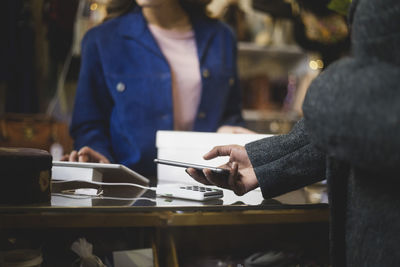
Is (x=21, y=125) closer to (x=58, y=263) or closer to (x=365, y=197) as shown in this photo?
(x=58, y=263)

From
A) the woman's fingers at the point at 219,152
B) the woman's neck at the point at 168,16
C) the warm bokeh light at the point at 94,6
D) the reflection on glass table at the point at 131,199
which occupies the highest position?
the warm bokeh light at the point at 94,6

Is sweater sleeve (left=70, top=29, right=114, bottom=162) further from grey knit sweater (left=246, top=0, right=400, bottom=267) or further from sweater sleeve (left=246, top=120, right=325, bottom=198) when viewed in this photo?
grey knit sweater (left=246, top=0, right=400, bottom=267)

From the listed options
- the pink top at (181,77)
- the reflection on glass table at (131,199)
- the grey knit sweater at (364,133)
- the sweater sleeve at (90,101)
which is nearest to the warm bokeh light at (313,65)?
the pink top at (181,77)

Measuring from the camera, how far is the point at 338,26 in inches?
96.0

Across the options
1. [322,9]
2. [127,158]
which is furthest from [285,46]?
[127,158]

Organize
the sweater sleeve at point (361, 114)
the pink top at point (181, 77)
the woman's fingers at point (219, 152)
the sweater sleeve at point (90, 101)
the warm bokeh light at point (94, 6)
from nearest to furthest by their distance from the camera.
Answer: the sweater sleeve at point (361, 114) → the woman's fingers at point (219, 152) → the sweater sleeve at point (90, 101) → the pink top at point (181, 77) → the warm bokeh light at point (94, 6)

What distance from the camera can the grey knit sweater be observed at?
37cm

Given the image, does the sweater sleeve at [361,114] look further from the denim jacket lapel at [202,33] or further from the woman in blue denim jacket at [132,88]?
the denim jacket lapel at [202,33]

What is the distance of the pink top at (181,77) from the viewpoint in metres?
1.26

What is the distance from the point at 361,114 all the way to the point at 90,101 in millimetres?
929

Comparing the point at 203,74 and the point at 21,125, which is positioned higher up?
the point at 203,74

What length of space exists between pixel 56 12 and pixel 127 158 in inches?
26.4

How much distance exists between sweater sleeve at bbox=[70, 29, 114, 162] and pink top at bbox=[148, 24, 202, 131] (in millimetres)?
215

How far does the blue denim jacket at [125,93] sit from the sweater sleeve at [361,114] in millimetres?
743
